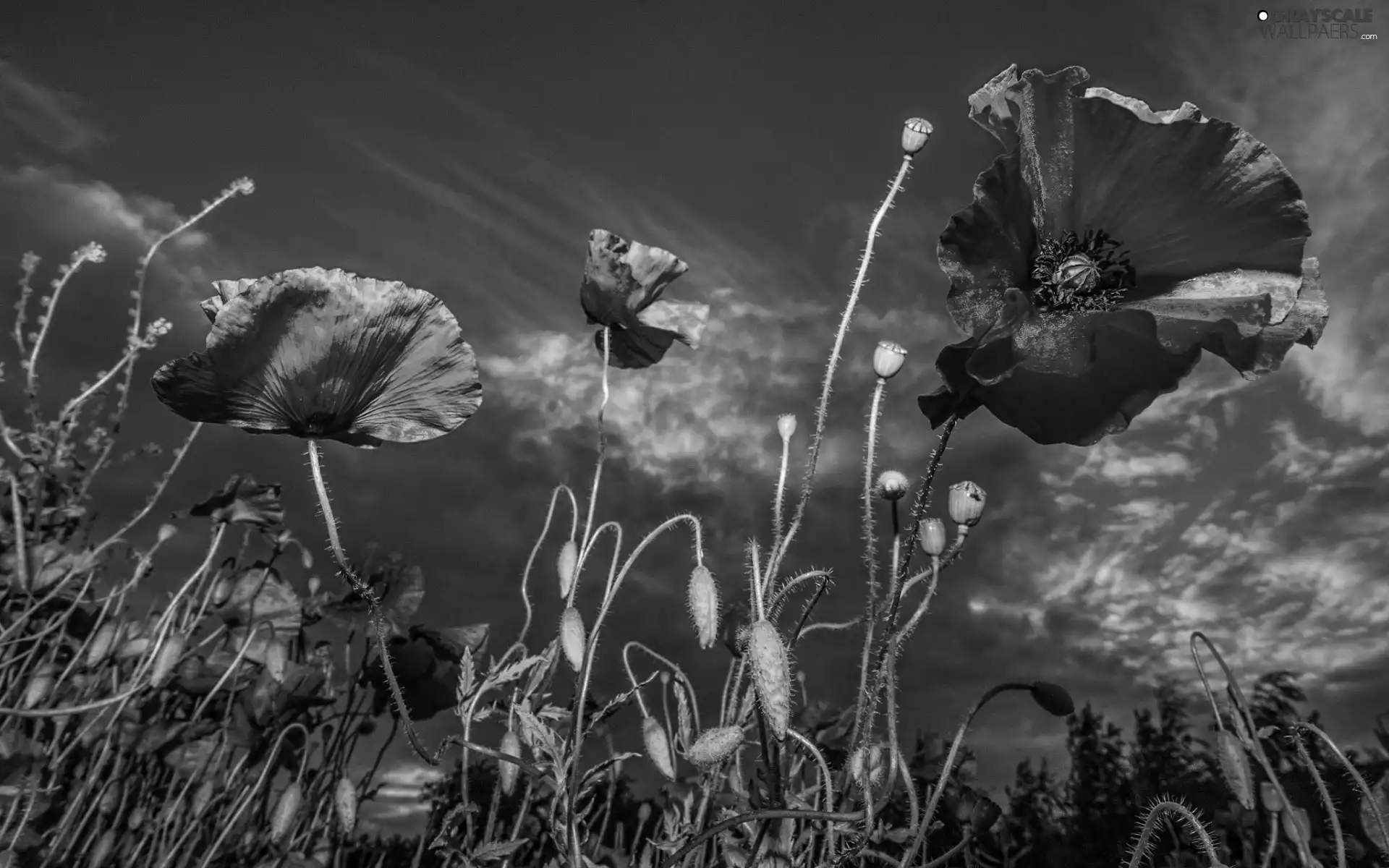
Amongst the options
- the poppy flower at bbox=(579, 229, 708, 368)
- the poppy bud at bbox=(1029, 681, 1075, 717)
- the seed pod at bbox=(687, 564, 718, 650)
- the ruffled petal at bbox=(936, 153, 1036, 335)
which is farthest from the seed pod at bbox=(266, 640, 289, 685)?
the ruffled petal at bbox=(936, 153, 1036, 335)

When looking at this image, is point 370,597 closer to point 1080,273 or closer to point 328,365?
point 328,365

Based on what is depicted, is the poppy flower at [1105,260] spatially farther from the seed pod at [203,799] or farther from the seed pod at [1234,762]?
the seed pod at [203,799]

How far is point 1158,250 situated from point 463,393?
41.0 inches

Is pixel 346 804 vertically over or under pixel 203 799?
over

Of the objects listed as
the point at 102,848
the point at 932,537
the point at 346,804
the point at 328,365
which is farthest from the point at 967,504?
the point at 102,848

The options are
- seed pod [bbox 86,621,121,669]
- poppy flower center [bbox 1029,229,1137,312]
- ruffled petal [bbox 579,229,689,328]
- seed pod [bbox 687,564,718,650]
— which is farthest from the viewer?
seed pod [bbox 86,621,121,669]

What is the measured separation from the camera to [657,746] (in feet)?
5.28

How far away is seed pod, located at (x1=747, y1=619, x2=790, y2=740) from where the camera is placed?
120cm

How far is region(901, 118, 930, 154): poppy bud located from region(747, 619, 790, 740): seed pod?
85 cm

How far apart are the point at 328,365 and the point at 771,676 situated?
76 centimetres

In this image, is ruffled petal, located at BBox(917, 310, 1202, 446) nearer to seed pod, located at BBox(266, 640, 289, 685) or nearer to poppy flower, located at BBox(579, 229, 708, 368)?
poppy flower, located at BBox(579, 229, 708, 368)

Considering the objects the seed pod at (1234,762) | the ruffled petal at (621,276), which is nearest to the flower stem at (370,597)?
the ruffled petal at (621,276)

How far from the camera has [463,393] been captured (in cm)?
139

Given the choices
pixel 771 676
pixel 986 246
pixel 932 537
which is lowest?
pixel 771 676
